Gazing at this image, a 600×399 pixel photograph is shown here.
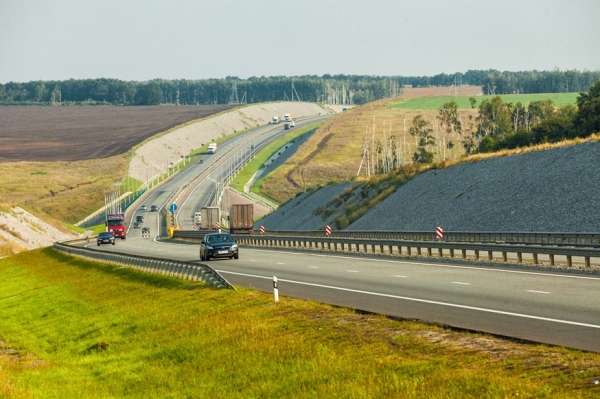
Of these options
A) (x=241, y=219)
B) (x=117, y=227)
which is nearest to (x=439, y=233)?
(x=241, y=219)

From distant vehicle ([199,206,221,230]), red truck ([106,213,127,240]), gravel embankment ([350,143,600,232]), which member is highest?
gravel embankment ([350,143,600,232])

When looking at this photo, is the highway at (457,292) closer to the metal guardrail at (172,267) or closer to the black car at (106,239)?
the metal guardrail at (172,267)

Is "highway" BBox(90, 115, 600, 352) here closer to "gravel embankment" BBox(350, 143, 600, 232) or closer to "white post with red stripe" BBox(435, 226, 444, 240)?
"white post with red stripe" BBox(435, 226, 444, 240)

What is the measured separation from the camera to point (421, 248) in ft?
201

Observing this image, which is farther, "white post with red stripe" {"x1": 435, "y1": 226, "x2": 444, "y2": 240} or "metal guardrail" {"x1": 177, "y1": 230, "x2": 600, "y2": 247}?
"white post with red stripe" {"x1": 435, "y1": 226, "x2": 444, "y2": 240}

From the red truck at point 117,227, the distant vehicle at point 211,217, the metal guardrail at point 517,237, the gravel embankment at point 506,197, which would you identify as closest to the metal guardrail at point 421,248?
the metal guardrail at point 517,237

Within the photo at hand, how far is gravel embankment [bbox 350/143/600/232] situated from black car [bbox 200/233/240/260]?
22.1 m

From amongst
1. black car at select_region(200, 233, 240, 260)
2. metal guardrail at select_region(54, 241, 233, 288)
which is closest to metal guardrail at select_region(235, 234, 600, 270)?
→ black car at select_region(200, 233, 240, 260)

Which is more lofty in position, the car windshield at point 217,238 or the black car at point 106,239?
the car windshield at point 217,238

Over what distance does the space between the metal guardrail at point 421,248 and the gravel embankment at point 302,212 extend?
35824 millimetres

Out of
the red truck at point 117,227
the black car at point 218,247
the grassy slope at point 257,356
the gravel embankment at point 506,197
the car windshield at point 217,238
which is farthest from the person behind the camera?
the red truck at point 117,227

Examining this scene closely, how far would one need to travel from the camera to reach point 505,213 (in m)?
82.9

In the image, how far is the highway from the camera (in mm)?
23141

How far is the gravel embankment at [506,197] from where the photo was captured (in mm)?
76188
